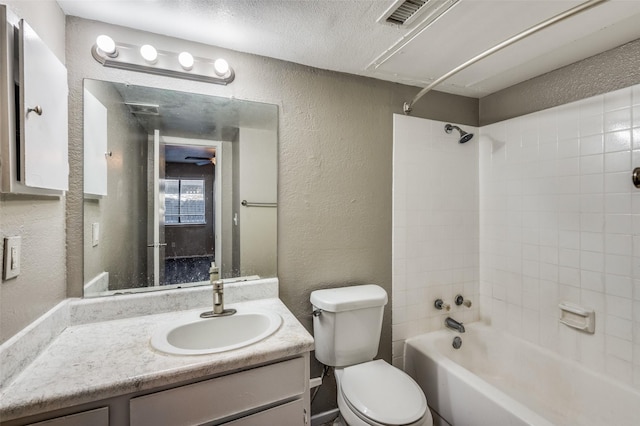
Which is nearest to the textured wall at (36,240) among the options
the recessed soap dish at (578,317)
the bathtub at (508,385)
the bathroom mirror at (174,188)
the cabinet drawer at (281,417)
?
the bathroom mirror at (174,188)

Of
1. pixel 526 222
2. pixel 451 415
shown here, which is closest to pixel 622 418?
pixel 451 415

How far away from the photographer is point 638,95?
1.44 meters

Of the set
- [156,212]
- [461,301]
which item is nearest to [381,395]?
[461,301]

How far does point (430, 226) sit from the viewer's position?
6.83ft

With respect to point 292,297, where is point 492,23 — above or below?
above

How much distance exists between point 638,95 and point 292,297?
6.76ft

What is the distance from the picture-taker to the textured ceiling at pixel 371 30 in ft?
4.02

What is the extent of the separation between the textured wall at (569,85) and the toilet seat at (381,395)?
1.90 m

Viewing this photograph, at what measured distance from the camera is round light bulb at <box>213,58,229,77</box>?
147 cm

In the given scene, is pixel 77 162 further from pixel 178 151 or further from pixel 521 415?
pixel 521 415

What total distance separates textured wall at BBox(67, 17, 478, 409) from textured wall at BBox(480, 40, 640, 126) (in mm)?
646

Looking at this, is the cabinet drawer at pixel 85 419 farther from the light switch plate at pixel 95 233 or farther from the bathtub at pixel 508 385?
the bathtub at pixel 508 385

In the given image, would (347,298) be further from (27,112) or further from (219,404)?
(27,112)

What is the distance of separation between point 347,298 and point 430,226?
0.87 metres
